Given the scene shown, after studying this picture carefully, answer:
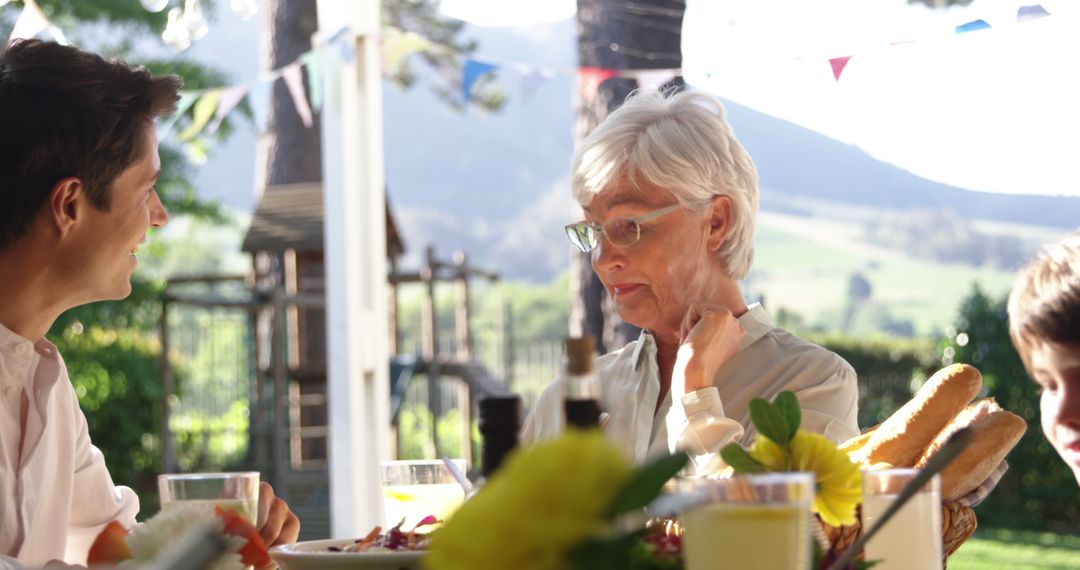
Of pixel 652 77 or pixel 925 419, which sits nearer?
pixel 925 419

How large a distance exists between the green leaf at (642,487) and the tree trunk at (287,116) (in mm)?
11609

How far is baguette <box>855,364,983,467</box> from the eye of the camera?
1.51 meters

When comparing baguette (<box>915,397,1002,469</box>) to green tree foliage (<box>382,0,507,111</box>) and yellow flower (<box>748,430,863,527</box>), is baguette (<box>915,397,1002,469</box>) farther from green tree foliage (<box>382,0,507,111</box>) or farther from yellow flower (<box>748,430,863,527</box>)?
green tree foliage (<box>382,0,507,111</box>)

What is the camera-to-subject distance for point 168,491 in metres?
1.46

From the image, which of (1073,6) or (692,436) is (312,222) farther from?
(692,436)

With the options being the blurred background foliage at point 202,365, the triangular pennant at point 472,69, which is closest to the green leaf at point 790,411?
the triangular pennant at point 472,69

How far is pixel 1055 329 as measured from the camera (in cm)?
127

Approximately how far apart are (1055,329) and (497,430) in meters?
0.59

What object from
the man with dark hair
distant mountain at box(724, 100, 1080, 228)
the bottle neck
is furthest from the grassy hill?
the bottle neck

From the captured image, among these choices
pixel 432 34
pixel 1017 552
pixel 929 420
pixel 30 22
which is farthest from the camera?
pixel 432 34

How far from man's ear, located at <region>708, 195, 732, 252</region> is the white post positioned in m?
2.71

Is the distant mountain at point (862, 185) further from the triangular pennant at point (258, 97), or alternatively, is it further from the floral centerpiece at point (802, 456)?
the floral centerpiece at point (802, 456)

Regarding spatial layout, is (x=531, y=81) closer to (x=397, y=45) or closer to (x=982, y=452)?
(x=397, y=45)

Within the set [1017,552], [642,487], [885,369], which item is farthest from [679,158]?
[885,369]
